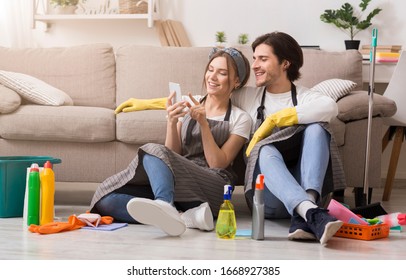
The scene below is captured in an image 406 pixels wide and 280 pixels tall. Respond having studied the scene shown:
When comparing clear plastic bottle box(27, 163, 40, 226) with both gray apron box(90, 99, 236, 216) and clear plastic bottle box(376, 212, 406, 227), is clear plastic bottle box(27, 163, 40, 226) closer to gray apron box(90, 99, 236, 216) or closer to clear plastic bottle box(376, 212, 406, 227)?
gray apron box(90, 99, 236, 216)

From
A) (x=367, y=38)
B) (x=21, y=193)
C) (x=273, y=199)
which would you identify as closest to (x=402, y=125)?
(x=367, y=38)

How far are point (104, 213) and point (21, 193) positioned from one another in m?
0.44

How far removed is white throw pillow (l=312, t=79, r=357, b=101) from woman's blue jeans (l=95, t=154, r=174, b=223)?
1298 mm

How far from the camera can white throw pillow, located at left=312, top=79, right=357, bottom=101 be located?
3822mm

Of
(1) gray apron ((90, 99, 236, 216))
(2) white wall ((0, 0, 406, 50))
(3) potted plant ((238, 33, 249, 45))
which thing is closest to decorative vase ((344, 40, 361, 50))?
(2) white wall ((0, 0, 406, 50))

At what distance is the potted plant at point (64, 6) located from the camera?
5.10 meters

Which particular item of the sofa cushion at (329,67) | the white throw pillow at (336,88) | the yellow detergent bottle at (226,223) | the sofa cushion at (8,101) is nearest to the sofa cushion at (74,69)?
the sofa cushion at (8,101)

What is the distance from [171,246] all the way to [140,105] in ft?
4.89

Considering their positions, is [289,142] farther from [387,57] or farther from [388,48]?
[388,48]

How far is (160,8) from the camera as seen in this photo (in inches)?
204

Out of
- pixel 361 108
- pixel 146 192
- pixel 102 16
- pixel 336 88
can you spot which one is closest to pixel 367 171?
pixel 361 108

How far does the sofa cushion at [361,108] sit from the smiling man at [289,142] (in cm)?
48
